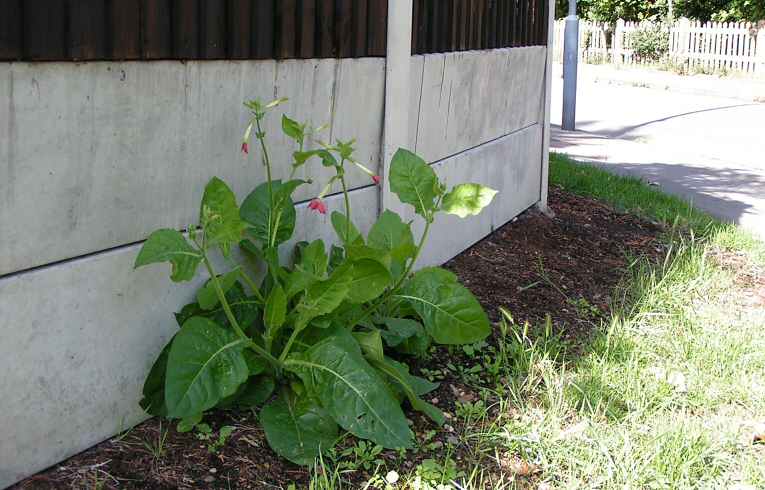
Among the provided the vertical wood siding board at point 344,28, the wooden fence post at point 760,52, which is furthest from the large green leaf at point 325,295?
the wooden fence post at point 760,52

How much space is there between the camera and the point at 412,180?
3.70 meters

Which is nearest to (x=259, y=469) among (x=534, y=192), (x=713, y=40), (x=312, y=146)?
(x=312, y=146)

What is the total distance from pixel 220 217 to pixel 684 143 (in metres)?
11.2

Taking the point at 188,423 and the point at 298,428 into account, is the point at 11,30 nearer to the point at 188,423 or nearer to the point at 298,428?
the point at 188,423

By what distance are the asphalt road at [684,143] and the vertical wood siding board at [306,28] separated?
478cm

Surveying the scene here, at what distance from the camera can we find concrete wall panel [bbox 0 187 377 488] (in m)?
2.68

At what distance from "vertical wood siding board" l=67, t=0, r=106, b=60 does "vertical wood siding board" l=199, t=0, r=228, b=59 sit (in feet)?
1.52

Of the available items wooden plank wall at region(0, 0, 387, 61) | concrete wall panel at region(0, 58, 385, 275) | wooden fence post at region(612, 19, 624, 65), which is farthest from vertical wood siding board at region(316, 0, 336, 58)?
wooden fence post at region(612, 19, 624, 65)

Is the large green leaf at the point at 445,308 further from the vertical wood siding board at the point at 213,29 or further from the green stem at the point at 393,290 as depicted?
the vertical wood siding board at the point at 213,29

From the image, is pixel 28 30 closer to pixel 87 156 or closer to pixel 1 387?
pixel 87 156

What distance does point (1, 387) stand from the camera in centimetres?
263

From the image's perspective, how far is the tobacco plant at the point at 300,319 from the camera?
2.94m

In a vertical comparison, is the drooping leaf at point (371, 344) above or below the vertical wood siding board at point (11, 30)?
below

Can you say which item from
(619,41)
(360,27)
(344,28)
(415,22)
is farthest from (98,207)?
(619,41)
